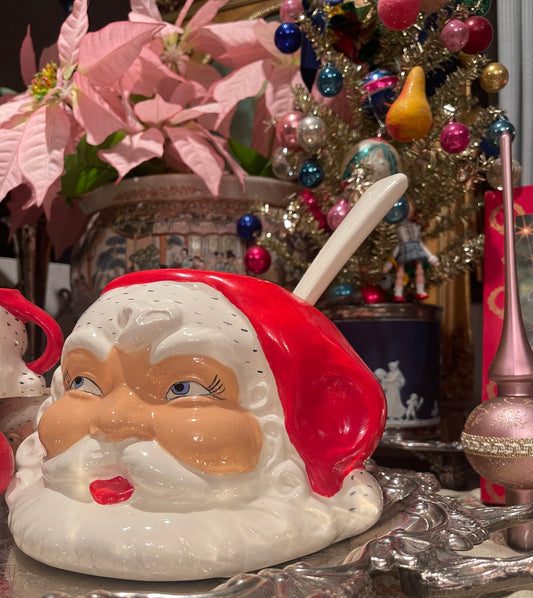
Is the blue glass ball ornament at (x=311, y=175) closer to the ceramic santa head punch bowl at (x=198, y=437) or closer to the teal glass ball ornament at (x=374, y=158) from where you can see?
the teal glass ball ornament at (x=374, y=158)

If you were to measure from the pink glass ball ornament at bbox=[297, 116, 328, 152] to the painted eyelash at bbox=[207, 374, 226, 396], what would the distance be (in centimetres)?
31

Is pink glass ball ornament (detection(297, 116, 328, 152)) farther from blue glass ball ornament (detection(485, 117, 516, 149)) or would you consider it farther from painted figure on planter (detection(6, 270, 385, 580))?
painted figure on planter (detection(6, 270, 385, 580))

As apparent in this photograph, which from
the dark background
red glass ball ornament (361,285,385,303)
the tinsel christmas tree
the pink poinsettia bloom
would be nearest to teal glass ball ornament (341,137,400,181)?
the tinsel christmas tree

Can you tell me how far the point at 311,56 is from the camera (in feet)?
2.00

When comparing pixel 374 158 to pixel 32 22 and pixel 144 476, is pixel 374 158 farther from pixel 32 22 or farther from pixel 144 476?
pixel 32 22

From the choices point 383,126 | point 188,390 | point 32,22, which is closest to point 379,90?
point 383,126

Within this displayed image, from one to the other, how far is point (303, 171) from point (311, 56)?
0.12 metres

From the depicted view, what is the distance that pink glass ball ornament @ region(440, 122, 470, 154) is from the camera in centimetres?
52

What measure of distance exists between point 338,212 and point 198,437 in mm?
301

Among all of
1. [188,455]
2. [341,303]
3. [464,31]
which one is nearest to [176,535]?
[188,455]

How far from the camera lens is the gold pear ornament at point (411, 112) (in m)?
0.51

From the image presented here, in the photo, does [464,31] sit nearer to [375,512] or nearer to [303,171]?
[303,171]

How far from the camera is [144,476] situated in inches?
11.2

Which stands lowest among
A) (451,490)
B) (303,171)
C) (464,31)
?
(451,490)
